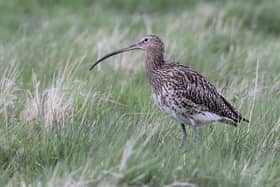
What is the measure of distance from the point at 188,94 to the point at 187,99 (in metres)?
0.05

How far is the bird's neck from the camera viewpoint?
7076 mm

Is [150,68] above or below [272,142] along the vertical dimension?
above

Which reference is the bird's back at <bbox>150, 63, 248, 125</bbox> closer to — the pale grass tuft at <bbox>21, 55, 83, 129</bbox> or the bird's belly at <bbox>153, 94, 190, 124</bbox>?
the bird's belly at <bbox>153, 94, 190, 124</bbox>

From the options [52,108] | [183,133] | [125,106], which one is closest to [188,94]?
[183,133]

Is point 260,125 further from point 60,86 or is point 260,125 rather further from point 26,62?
point 26,62

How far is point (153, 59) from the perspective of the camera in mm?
7094

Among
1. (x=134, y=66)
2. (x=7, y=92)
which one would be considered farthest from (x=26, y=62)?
(x=7, y=92)

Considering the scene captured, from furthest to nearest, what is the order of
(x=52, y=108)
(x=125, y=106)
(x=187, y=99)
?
(x=125, y=106), (x=187, y=99), (x=52, y=108)

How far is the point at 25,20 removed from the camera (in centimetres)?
1260

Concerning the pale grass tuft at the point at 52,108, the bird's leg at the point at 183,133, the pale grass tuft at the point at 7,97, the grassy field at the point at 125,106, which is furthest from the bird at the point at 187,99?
the pale grass tuft at the point at 7,97

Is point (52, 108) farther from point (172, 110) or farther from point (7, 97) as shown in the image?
point (172, 110)

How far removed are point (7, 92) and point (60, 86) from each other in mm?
513

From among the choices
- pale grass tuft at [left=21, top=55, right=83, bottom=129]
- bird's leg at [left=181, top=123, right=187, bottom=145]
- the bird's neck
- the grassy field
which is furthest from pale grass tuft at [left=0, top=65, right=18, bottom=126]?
bird's leg at [left=181, top=123, right=187, bottom=145]

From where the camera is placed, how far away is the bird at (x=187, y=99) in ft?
21.7
